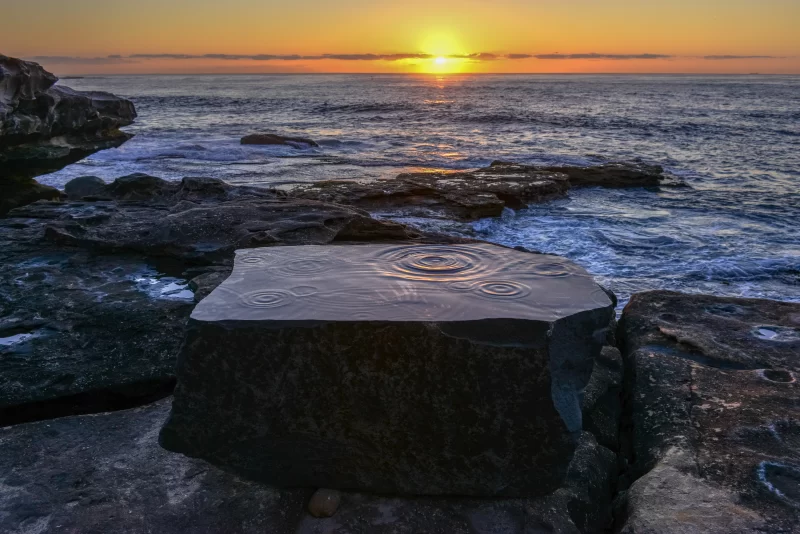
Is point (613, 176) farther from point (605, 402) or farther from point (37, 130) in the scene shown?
point (37, 130)

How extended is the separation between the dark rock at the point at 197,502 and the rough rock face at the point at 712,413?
256 mm

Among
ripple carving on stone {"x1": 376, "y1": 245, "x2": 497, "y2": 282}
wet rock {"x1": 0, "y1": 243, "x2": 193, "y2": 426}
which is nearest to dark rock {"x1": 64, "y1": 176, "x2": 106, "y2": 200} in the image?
wet rock {"x1": 0, "y1": 243, "x2": 193, "y2": 426}

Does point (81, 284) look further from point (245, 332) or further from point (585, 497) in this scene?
point (585, 497)

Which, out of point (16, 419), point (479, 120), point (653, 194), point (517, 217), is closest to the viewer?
point (16, 419)

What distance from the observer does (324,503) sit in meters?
2.44

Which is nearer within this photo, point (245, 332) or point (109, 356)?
point (245, 332)

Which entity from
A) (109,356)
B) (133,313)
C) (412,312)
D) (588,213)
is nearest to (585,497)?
(412,312)

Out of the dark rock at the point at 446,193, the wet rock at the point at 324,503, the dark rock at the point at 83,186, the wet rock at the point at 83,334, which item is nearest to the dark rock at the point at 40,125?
the dark rock at the point at 83,186

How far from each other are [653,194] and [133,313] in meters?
9.66

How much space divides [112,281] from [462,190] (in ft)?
19.1

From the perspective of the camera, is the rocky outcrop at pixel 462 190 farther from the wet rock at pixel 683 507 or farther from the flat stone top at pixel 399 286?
the wet rock at pixel 683 507

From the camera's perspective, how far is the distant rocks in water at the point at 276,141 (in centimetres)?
1842

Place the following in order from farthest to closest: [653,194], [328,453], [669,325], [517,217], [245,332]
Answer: [653,194], [517,217], [669,325], [328,453], [245,332]

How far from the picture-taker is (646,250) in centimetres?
734
